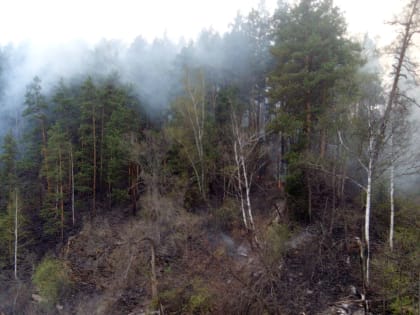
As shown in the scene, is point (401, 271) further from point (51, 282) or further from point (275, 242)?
point (51, 282)

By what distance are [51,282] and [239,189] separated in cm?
1077

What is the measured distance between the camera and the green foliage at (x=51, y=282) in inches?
627

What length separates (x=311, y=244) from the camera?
44.9 feet

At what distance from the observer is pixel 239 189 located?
13.9m

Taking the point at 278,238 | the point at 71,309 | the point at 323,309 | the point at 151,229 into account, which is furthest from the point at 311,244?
the point at 71,309

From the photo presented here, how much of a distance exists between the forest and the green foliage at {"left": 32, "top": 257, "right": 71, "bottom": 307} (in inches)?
3.7

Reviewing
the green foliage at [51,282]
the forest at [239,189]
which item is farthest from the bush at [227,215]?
the green foliage at [51,282]

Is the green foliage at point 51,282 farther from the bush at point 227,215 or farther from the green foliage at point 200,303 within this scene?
the bush at point 227,215

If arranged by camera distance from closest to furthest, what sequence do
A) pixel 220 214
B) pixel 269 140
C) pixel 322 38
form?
1. pixel 322 38
2. pixel 220 214
3. pixel 269 140

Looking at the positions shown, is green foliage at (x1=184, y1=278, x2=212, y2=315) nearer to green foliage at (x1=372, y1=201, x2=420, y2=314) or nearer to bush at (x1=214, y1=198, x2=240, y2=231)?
bush at (x1=214, y1=198, x2=240, y2=231)

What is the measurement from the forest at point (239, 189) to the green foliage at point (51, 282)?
95 millimetres

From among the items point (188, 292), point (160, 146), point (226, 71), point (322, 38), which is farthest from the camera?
point (226, 71)

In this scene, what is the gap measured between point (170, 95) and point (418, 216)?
1813 cm

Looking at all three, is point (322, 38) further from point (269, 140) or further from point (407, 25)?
point (269, 140)
